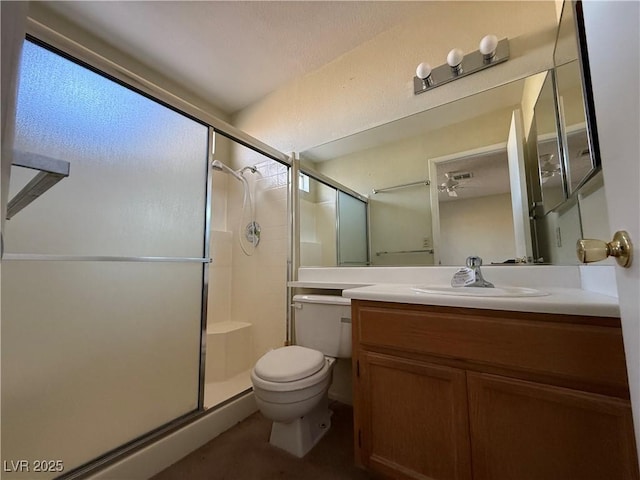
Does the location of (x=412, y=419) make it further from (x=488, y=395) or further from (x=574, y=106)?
(x=574, y=106)

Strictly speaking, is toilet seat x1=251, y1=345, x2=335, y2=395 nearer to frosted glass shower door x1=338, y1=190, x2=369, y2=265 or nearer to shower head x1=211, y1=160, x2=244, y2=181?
frosted glass shower door x1=338, y1=190, x2=369, y2=265

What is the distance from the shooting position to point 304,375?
1185 mm

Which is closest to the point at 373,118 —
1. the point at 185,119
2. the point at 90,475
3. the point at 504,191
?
the point at 504,191

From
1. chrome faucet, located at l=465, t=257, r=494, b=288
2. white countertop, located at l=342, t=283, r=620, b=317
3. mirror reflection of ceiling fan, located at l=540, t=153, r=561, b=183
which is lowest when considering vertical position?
white countertop, located at l=342, t=283, r=620, b=317

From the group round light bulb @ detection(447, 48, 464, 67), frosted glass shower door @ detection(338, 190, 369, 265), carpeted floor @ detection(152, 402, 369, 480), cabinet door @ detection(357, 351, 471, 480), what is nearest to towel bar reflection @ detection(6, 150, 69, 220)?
cabinet door @ detection(357, 351, 471, 480)

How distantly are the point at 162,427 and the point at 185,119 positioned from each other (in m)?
1.60

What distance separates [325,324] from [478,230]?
98cm

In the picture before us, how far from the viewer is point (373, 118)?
1.78m

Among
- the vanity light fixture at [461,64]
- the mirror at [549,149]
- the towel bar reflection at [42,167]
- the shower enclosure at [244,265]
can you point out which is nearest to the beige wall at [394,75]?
the vanity light fixture at [461,64]

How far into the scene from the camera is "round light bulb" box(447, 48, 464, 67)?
141 cm

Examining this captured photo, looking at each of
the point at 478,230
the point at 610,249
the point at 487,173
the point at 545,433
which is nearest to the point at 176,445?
the point at 545,433

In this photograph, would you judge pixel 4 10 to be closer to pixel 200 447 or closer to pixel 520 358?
pixel 520 358

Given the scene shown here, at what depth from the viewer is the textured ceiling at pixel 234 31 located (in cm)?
154

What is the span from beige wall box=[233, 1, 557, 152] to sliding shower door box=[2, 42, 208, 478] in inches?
35.6
